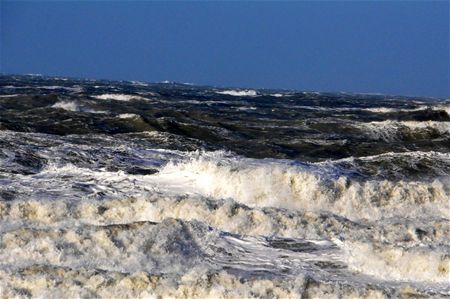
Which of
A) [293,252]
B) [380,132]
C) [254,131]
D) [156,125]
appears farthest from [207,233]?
[380,132]

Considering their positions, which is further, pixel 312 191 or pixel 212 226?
pixel 312 191

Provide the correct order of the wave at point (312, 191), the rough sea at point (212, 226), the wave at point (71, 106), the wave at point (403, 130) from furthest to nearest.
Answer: the wave at point (71, 106)
the wave at point (403, 130)
the wave at point (312, 191)
the rough sea at point (212, 226)

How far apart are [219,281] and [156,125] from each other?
71.2ft

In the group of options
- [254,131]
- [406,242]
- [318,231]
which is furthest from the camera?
[254,131]

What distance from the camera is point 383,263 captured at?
28.8 feet

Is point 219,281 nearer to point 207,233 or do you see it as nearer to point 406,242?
point 207,233

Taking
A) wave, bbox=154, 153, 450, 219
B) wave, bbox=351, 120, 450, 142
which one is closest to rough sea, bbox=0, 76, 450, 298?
wave, bbox=154, 153, 450, 219

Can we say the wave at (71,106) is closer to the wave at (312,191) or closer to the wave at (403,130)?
the wave at (403,130)

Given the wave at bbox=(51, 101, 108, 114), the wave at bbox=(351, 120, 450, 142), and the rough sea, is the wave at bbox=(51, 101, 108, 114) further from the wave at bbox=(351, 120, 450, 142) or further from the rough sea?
the rough sea

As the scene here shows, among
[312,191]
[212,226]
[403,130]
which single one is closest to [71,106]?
[403,130]

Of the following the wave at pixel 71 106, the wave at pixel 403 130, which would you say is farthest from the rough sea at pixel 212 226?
the wave at pixel 71 106

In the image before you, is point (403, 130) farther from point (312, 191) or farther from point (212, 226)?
point (212, 226)

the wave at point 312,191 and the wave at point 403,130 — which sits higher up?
the wave at point 312,191

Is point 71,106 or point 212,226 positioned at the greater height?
point 212,226
